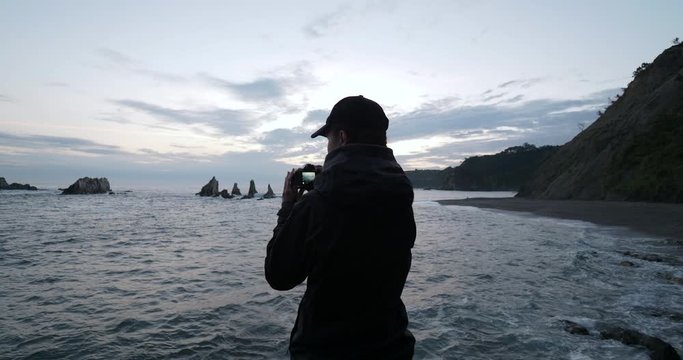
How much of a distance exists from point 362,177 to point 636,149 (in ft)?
180

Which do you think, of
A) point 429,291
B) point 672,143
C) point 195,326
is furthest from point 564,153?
point 195,326

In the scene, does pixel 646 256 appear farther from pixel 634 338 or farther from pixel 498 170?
pixel 498 170

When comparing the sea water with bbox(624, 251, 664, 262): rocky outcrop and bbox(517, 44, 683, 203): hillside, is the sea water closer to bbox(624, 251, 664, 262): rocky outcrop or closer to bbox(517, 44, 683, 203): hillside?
bbox(624, 251, 664, 262): rocky outcrop

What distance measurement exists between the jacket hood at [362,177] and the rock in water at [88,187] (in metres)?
107

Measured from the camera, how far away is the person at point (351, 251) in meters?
2.18

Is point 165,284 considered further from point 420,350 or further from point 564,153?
point 564,153

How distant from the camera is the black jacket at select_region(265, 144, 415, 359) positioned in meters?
2.17

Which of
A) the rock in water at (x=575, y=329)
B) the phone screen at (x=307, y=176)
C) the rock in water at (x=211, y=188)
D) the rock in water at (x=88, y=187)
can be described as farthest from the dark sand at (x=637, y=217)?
the rock in water at (x=88, y=187)

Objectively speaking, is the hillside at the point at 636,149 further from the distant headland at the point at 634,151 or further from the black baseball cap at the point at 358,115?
the black baseball cap at the point at 358,115

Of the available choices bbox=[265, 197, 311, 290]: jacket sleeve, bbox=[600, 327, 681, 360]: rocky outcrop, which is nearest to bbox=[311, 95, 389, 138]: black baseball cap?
bbox=[265, 197, 311, 290]: jacket sleeve

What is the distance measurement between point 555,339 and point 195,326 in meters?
6.78

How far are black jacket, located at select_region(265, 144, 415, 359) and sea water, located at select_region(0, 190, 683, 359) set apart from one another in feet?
16.1

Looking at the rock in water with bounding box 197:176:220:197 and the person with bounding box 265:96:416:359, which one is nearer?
the person with bounding box 265:96:416:359

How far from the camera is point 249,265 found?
14578 mm
